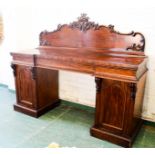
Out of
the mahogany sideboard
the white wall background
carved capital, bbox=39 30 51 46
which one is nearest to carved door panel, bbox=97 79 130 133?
the mahogany sideboard

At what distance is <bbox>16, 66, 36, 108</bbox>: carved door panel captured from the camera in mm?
2590

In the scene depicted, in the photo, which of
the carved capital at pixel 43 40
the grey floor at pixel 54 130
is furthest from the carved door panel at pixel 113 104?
the carved capital at pixel 43 40

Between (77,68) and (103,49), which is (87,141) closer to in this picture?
(77,68)

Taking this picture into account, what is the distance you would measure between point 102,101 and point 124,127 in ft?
1.18

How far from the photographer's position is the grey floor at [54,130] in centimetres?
212

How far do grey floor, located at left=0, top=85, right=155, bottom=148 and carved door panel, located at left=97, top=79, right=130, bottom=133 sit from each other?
8.7 inches

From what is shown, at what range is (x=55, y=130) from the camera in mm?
2379

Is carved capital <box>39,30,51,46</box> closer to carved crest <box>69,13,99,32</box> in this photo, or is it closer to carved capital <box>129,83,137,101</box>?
carved crest <box>69,13,99,32</box>

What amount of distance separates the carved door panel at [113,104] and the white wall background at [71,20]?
2.02ft

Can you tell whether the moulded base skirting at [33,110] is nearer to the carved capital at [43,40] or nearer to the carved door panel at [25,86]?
the carved door panel at [25,86]

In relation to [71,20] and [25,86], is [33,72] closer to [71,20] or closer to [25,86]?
[25,86]

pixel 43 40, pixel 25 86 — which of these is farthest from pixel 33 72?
pixel 43 40

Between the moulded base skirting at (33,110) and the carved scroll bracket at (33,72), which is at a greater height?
the carved scroll bracket at (33,72)
